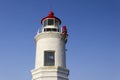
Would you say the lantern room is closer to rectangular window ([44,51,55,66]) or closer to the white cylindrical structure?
the white cylindrical structure

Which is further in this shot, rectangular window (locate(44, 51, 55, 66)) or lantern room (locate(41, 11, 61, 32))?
lantern room (locate(41, 11, 61, 32))

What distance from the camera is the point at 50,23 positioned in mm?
21375

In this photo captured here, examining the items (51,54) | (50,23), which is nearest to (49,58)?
(51,54)

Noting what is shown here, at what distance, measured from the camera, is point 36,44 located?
68.8 ft

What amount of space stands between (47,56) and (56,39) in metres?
1.53

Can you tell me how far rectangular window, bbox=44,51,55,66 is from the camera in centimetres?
2020

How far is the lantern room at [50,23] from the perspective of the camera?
2100cm

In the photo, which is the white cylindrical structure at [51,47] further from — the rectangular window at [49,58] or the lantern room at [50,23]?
the lantern room at [50,23]

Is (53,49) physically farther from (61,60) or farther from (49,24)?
(49,24)

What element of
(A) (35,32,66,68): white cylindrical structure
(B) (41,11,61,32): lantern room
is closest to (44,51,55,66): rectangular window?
(A) (35,32,66,68): white cylindrical structure

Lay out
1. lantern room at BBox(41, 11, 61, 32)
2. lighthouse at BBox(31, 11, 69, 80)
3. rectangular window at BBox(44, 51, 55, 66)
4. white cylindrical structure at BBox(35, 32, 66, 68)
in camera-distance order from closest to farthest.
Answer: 1. lighthouse at BBox(31, 11, 69, 80)
2. white cylindrical structure at BBox(35, 32, 66, 68)
3. rectangular window at BBox(44, 51, 55, 66)
4. lantern room at BBox(41, 11, 61, 32)

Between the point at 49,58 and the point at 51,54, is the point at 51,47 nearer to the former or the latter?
the point at 51,54

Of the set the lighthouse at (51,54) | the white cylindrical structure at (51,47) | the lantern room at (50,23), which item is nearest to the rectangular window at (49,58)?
the lighthouse at (51,54)

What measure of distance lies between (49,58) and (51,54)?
0.36 metres
